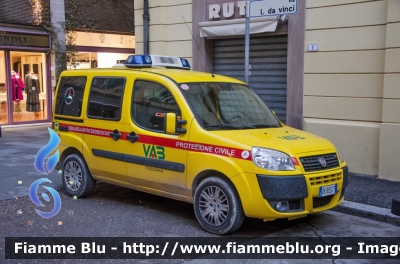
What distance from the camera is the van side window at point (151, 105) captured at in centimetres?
644

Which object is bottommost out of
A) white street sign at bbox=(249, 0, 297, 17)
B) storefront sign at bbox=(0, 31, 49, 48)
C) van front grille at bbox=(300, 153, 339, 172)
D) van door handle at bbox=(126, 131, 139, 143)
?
van front grille at bbox=(300, 153, 339, 172)

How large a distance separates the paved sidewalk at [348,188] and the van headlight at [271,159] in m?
1.90

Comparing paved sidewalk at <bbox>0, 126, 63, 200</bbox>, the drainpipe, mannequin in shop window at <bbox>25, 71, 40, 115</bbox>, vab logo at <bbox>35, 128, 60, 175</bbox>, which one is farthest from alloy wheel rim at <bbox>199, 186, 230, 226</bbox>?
mannequin in shop window at <bbox>25, 71, 40, 115</bbox>

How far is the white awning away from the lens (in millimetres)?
10268

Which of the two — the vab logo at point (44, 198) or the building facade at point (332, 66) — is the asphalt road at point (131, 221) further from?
the building facade at point (332, 66)

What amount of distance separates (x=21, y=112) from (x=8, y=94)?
92 centimetres

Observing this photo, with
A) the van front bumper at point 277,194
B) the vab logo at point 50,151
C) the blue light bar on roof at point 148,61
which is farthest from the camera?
the vab logo at point 50,151

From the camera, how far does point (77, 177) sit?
763 centimetres

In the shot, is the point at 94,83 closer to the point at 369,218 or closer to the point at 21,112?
the point at 369,218

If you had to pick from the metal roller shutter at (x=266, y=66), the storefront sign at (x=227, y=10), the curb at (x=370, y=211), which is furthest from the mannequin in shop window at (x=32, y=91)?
the curb at (x=370, y=211)

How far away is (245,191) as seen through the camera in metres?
5.57

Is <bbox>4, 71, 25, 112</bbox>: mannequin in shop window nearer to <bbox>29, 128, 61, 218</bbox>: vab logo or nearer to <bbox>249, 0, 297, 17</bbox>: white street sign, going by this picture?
<bbox>29, 128, 61, 218</bbox>: vab logo

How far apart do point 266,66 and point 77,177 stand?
16.9 ft

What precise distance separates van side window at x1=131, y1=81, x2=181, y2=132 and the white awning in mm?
4417
